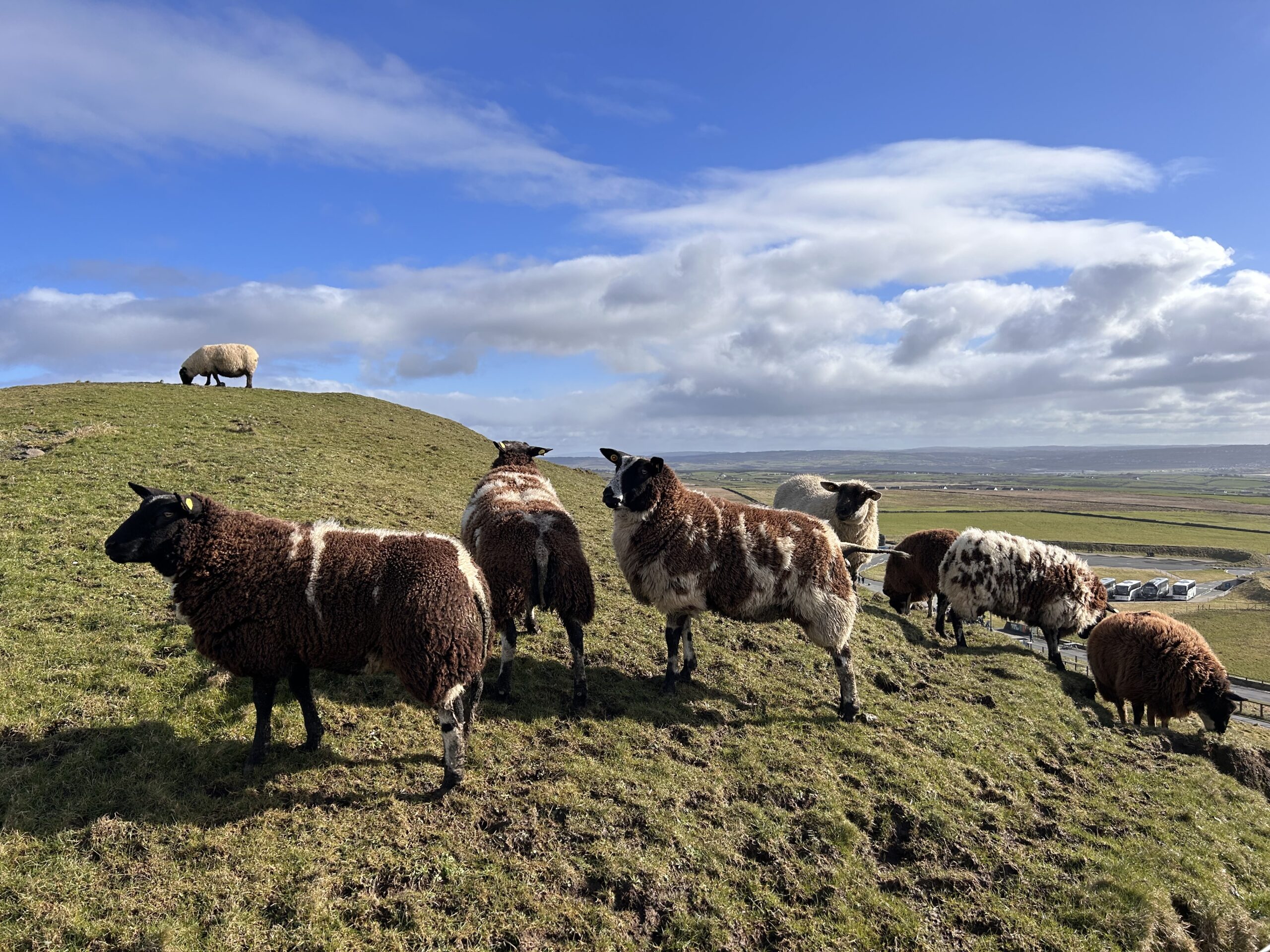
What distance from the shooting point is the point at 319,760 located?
257 inches

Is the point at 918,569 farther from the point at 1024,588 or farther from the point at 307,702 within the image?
the point at 307,702

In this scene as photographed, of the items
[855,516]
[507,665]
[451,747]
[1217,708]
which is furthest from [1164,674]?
[451,747]

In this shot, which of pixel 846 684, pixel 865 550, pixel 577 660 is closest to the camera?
pixel 577 660

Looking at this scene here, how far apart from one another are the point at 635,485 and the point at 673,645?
275cm

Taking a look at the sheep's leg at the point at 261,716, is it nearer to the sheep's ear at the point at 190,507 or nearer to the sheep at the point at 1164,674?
the sheep's ear at the point at 190,507

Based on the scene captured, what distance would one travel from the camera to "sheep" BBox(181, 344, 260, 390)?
34812 millimetres

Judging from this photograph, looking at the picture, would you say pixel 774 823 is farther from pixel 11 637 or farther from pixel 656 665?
pixel 11 637

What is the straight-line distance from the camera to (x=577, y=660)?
27.7 feet

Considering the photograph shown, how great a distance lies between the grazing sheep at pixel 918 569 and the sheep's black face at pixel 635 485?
355 inches

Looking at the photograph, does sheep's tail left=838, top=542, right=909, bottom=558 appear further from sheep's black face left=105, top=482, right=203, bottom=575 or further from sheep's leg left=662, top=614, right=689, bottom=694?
sheep's black face left=105, top=482, right=203, bottom=575

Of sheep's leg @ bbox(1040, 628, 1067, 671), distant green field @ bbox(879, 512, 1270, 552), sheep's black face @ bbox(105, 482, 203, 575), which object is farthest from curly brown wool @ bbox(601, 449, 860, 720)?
distant green field @ bbox(879, 512, 1270, 552)

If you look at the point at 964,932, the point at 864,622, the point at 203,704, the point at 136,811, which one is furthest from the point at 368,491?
the point at 964,932

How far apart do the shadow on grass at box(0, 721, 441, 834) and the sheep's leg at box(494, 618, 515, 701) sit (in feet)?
6.96

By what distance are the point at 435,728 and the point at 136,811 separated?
292 cm
